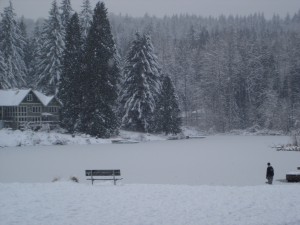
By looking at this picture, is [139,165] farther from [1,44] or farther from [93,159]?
[1,44]

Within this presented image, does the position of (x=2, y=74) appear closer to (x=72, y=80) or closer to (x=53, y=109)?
(x=53, y=109)

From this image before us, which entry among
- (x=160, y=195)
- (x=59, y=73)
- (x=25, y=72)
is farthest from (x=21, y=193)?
(x=25, y=72)

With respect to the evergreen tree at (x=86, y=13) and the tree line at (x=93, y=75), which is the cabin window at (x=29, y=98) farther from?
the evergreen tree at (x=86, y=13)

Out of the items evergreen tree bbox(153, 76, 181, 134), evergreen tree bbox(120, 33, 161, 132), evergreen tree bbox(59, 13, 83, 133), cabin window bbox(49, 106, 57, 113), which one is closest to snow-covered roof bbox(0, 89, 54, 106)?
cabin window bbox(49, 106, 57, 113)

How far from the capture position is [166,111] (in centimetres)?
6538

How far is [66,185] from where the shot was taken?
17.5 metres

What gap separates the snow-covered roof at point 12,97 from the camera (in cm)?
5900

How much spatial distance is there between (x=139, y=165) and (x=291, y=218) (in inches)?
616

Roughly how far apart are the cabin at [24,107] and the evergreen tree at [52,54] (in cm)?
282

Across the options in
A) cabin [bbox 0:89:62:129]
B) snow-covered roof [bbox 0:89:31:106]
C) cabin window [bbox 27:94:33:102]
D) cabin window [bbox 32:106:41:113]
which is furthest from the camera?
cabin window [bbox 32:106:41:113]

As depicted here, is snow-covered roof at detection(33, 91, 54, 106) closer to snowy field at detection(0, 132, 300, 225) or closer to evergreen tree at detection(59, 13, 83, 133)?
evergreen tree at detection(59, 13, 83, 133)

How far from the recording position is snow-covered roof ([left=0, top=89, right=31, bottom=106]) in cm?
5900

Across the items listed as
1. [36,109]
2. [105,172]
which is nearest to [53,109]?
[36,109]

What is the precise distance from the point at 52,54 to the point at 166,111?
1979cm
